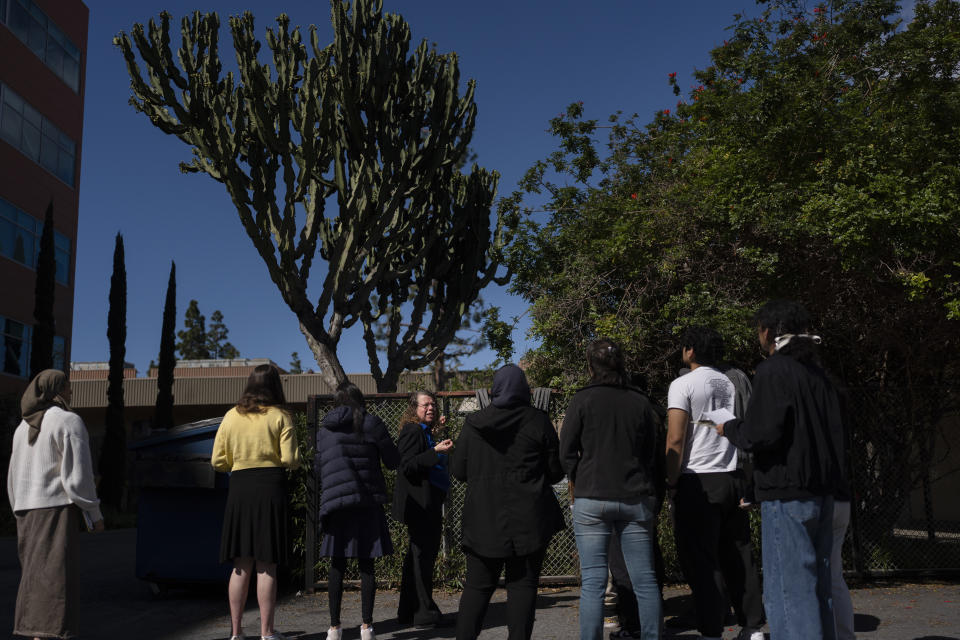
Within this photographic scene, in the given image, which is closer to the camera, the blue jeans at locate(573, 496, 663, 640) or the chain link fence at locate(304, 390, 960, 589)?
the blue jeans at locate(573, 496, 663, 640)

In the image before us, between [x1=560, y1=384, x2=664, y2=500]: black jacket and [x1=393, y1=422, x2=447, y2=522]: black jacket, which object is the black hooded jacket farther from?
[x1=393, y1=422, x2=447, y2=522]: black jacket

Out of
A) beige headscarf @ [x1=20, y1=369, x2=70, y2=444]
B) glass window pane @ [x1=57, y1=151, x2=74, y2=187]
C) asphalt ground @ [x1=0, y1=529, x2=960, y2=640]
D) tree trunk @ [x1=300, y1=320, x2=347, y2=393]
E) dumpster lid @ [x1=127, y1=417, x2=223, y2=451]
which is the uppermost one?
glass window pane @ [x1=57, y1=151, x2=74, y2=187]

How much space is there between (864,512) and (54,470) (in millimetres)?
6559

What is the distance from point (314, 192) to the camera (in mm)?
15508

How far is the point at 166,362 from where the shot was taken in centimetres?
3078

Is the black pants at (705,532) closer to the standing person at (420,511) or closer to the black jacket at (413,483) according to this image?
the black jacket at (413,483)

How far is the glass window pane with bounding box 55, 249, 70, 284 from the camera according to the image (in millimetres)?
23428

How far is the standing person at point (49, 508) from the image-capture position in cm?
434

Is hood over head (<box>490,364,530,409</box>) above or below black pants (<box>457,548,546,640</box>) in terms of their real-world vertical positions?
above

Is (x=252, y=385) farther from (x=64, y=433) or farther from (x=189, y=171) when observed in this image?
(x=189, y=171)

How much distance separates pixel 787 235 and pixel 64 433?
613 cm

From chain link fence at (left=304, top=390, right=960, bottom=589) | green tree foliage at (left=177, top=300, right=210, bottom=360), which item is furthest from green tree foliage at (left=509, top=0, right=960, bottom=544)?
green tree foliage at (left=177, top=300, right=210, bottom=360)

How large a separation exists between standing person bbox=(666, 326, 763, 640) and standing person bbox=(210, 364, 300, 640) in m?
2.12

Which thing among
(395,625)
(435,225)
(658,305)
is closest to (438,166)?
(435,225)
